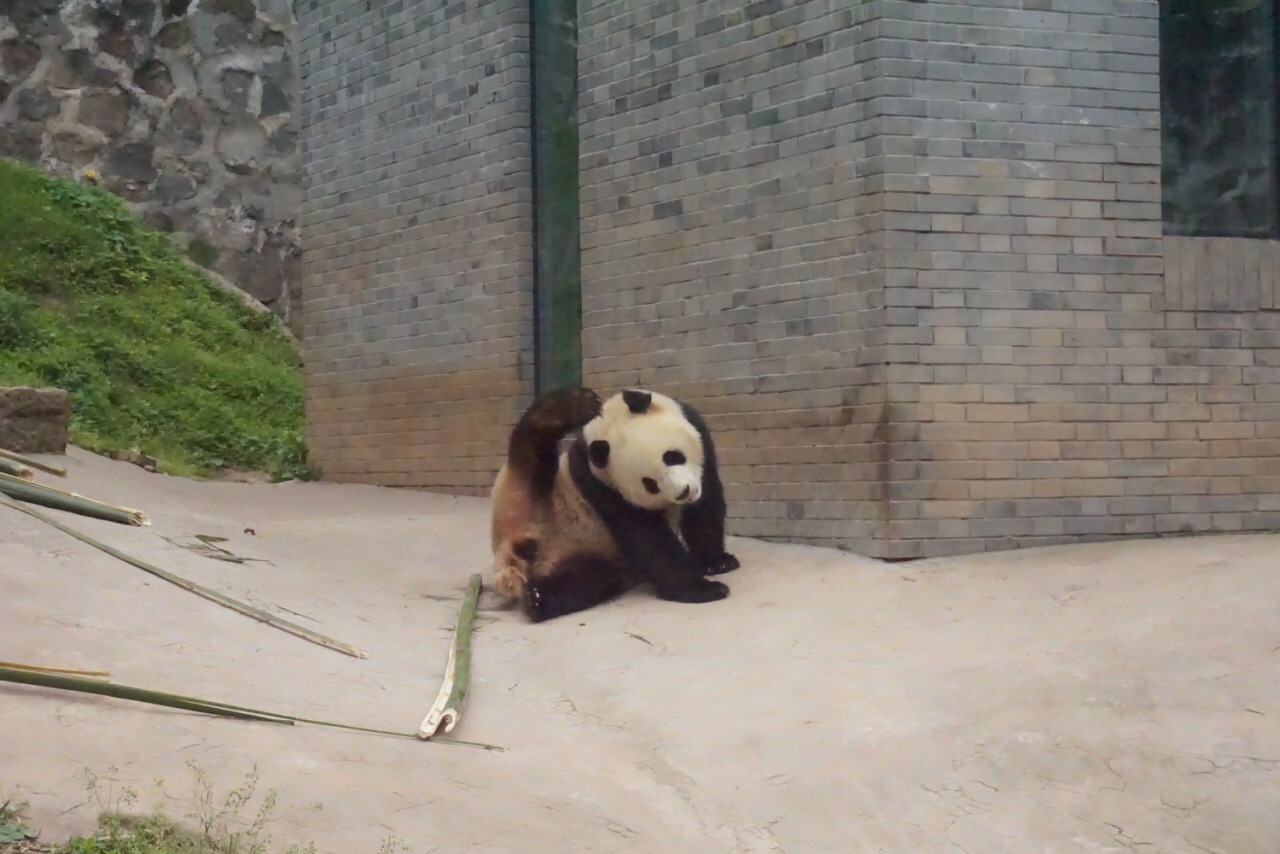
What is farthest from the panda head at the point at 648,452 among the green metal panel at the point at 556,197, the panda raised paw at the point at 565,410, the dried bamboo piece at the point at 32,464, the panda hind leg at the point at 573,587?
the dried bamboo piece at the point at 32,464

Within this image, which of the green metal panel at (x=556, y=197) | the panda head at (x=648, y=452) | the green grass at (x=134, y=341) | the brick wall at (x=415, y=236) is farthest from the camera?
the green grass at (x=134, y=341)

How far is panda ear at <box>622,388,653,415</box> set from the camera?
674cm

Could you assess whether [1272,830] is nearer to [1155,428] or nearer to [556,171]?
[1155,428]

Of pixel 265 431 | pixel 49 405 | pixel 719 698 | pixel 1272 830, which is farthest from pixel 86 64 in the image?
pixel 1272 830

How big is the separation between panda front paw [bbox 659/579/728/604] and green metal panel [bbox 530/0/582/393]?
261cm

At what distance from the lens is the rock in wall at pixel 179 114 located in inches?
544

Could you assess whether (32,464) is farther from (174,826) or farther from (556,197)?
(174,826)

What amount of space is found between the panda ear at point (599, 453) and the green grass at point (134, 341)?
191 inches

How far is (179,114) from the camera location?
1420cm

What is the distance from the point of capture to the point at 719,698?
5.03 m

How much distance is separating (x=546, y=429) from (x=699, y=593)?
1.11 m

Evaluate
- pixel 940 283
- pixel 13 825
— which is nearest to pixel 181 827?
pixel 13 825

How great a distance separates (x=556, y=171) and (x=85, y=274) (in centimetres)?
574

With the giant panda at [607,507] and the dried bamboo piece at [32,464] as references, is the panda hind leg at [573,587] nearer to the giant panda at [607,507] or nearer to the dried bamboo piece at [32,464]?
the giant panda at [607,507]
